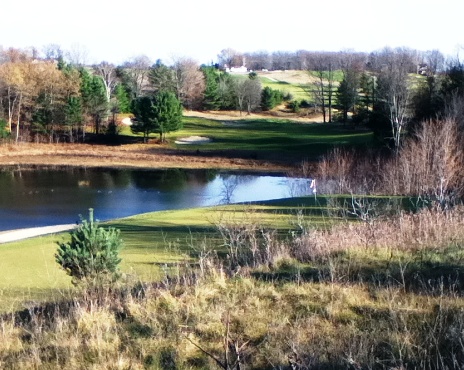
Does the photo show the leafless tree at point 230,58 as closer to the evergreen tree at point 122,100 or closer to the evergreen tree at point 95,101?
the evergreen tree at point 122,100

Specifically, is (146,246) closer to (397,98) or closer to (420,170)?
(420,170)

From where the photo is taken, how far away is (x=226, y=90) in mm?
80500

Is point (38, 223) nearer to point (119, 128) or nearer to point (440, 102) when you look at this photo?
point (440, 102)

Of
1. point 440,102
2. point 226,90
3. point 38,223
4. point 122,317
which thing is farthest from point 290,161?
point 122,317

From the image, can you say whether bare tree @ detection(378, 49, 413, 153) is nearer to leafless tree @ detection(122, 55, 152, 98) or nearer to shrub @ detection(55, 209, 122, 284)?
shrub @ detection(55, 209, 122, 284)

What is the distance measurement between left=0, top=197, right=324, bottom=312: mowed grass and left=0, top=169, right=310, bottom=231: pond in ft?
22.9

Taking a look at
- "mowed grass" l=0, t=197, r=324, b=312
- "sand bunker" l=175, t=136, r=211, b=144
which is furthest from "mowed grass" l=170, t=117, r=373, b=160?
"mowed grass" l=0, t=197, r=324, b=312

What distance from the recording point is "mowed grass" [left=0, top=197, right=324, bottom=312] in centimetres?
1246

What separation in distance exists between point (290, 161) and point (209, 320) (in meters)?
43.2

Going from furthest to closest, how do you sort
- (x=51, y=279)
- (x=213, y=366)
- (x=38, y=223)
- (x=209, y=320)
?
(x=38, y=223), (x=51, y=279), (x=209, y=320), (x=213, y=366)

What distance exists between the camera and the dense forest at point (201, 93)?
41.1 m

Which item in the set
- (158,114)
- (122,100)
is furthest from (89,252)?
(122,100)

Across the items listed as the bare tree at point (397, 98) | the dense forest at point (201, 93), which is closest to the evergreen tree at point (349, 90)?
the dense forest at point (201, 93)

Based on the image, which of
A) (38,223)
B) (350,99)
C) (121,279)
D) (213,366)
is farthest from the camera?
(350,99)
